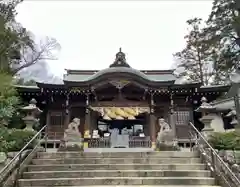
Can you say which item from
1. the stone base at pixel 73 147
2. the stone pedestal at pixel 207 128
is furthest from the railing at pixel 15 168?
the stone pedestal at pixel 207 128

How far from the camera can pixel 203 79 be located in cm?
2622

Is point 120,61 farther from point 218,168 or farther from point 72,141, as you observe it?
point 218,168

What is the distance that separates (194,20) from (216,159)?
22.8m

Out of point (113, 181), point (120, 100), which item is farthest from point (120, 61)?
point (113, 181)

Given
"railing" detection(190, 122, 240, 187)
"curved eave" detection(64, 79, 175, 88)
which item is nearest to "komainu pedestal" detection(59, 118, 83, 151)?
"railing" detection(190, 122, 240, 187)

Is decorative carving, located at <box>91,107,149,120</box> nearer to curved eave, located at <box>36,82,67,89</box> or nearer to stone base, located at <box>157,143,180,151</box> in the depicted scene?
curved eave, located at <box>36,82,67,89</box>

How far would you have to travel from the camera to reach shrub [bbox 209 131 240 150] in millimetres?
8695

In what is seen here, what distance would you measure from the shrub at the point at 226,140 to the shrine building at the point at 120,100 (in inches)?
208

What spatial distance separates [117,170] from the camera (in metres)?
7.20

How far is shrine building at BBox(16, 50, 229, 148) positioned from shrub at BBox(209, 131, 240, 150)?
5.27 meters

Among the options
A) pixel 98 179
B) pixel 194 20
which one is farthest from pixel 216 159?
pixel 194 20

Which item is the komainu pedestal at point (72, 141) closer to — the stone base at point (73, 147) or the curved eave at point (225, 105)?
the stone base at point (73, 147)

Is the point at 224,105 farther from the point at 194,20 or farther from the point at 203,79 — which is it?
the point at 194,20

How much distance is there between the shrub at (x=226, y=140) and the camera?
342 inches
